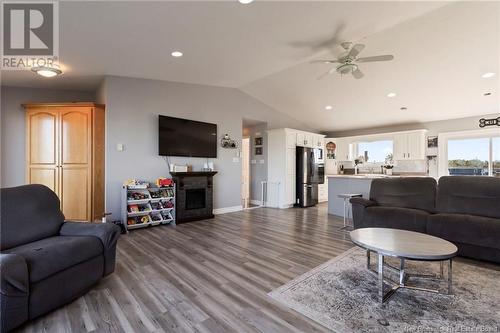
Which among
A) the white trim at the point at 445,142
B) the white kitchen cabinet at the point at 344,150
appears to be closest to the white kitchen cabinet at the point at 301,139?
the white kitchen cabinet at the point at 344,150

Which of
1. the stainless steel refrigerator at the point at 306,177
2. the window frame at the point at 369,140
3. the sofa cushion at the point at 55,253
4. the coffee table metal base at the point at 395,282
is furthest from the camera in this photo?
the window frame at the point at 369,140

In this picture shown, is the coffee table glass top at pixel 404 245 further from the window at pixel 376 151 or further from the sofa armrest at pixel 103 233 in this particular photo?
the window at pixel 376 151

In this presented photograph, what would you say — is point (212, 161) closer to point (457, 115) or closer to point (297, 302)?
point (297, 302)

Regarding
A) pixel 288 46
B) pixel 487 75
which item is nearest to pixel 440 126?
pixel 487 75

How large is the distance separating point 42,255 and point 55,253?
78 millimetres

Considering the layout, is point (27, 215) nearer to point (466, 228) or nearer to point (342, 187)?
point (466, 228)

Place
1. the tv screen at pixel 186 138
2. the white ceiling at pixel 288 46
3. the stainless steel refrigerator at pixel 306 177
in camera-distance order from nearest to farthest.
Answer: the white ceiling at pixel 288 46 → the tv screen at pixel 186 138 → the stainless steel refrigerator at pixel 306 177

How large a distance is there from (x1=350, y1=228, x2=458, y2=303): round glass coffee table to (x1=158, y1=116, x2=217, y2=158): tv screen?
12.4 ft

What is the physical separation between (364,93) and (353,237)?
4404 mm

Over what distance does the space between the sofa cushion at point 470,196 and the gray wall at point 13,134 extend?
7.31m

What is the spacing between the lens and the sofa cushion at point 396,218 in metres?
3.14

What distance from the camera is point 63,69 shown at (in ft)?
13.0

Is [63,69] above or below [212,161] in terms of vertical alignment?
above

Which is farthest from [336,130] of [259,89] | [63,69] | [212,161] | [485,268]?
[63,69]
